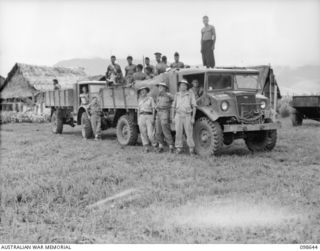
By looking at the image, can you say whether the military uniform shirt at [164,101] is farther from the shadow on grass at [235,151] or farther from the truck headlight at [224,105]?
the shadow on grass at [235,151]

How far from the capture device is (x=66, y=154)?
30.7 feet

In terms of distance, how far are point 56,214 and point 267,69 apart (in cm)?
1477

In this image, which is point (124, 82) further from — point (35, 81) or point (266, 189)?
point (35, 81)

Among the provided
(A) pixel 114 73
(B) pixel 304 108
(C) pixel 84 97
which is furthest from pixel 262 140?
(B) pixel 304 108

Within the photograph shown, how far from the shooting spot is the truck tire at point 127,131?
1095 centimetres

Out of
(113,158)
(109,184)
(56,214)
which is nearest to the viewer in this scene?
(56,214)

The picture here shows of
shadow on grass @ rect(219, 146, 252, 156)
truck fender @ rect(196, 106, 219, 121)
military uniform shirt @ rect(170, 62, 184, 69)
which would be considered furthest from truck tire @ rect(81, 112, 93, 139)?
truck fender @ rect(196, 106, 219, 121)

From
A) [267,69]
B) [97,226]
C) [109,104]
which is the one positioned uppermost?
[267,69]

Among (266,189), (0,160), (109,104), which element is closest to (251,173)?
(266,189)

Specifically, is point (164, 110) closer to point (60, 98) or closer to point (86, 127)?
point (86, 127)

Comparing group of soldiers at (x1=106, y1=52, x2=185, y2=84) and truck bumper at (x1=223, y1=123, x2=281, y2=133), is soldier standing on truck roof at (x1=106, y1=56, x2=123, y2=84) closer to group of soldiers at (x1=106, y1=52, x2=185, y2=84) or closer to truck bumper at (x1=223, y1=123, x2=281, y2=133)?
group of soldiers at (x1=106, y1=52, x2=185, y2=84)

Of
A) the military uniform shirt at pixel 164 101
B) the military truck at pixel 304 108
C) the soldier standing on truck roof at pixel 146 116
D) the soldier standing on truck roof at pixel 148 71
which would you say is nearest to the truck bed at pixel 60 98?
the soldier standing on truck roof at pixel 148 71

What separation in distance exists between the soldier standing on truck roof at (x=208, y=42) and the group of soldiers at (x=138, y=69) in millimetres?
627

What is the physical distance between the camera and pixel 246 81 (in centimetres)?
946
